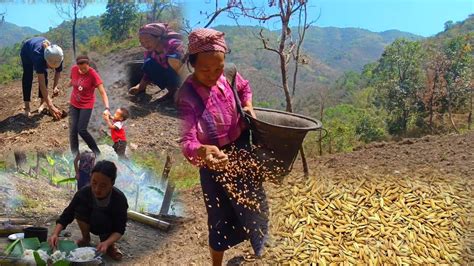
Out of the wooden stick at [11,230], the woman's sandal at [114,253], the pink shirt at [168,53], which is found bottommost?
the woman's sandal at [114,253]

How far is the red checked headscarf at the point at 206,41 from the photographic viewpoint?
1700 mm

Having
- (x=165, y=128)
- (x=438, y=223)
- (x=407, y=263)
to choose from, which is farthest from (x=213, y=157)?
(x=438, y=223)

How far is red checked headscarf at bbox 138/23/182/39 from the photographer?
216 centimetres

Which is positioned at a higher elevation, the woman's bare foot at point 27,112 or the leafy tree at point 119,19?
the leafy tree at point 119,19

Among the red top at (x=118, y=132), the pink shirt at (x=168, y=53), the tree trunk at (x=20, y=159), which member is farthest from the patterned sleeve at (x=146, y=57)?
the tree trunk at (x=20, y=159)

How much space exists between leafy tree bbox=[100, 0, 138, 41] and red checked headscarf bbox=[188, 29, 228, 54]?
0.57m

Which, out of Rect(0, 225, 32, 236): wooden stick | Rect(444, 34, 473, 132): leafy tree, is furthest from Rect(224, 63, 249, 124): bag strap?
Rect(444, 34, 473, 132): leafy tree

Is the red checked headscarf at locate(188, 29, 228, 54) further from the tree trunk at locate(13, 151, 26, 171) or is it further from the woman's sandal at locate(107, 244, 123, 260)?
the woman's sandal at locate(107, 244, 123, 260)

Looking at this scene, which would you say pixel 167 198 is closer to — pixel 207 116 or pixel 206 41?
pixel 207 116

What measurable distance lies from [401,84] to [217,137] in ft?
→ 83.3

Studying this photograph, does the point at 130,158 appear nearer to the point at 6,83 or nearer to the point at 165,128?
the point at 165,128

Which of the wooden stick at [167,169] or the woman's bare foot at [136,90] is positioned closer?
the woman's bare foot at [136,90]

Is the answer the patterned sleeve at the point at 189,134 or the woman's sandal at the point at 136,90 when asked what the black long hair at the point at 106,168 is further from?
the patterned sleeve at the point at 189,134

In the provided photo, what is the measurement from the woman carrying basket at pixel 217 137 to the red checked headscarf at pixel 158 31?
389 millimetres
